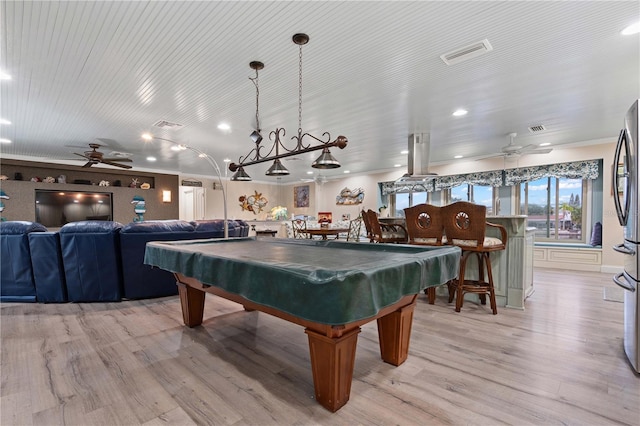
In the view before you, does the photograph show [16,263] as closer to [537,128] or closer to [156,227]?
[156,227]

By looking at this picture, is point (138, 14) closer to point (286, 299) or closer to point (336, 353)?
point (286, 299)

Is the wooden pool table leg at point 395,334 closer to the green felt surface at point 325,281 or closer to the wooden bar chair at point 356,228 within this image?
the green felt surface at point 325,281

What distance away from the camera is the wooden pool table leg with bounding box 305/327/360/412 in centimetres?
143

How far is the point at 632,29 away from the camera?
7.47 feet

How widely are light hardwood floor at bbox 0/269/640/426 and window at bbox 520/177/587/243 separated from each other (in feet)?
12.5

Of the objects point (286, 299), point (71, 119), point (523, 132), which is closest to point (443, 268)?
point (286, 299)

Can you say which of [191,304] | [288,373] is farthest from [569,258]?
[191,304]

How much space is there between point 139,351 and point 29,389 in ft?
1.95

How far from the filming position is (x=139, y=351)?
2.18m

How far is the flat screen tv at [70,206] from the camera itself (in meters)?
6.71

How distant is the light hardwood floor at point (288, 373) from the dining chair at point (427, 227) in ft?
2.45

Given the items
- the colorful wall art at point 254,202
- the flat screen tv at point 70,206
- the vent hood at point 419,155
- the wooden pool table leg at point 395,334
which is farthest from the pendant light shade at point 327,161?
the colorful wall art at point 254,202

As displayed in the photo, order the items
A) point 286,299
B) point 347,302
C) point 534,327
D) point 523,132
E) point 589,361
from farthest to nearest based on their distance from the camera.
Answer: point 523,132
point 534,327
point 589,361
point 286,299
point 347,302

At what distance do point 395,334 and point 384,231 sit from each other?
108 inches
